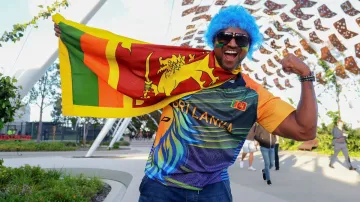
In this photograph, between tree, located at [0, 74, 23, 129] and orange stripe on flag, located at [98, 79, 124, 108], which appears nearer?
orange stripe on flag, located at [98, 79, 124, 108]

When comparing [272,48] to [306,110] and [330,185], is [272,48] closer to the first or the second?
[330,185]

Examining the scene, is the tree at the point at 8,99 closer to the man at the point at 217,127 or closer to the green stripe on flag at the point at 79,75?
the green stripe on flag at the point at 79,75

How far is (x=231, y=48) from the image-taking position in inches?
91.7

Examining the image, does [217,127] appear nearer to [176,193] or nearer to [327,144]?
[176,193]

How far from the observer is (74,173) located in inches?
390

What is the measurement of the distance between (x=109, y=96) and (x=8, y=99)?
10.9 feet

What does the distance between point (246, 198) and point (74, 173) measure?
5036 mm

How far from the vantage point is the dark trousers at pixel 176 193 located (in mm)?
2148

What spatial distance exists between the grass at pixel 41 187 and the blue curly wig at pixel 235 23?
A: 3.83 m

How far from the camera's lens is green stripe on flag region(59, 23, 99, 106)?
2.98 m

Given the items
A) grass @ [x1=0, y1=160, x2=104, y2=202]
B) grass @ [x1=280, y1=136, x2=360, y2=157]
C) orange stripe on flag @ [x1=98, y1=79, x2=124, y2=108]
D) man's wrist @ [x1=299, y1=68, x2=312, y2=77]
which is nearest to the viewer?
man's wrist @ [x1=299, y1=68, x2=312, y2=77]

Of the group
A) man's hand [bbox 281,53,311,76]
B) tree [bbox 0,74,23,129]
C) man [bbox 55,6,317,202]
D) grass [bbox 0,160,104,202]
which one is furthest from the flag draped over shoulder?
grass [bbox 0,160,104,202]

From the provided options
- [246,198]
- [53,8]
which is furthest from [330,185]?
[53,8]

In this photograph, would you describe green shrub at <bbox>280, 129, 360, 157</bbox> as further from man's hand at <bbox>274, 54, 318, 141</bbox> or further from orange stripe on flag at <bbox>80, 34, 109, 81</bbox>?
man's hand at <bbox>274, 54, 318, 141</bbox>
